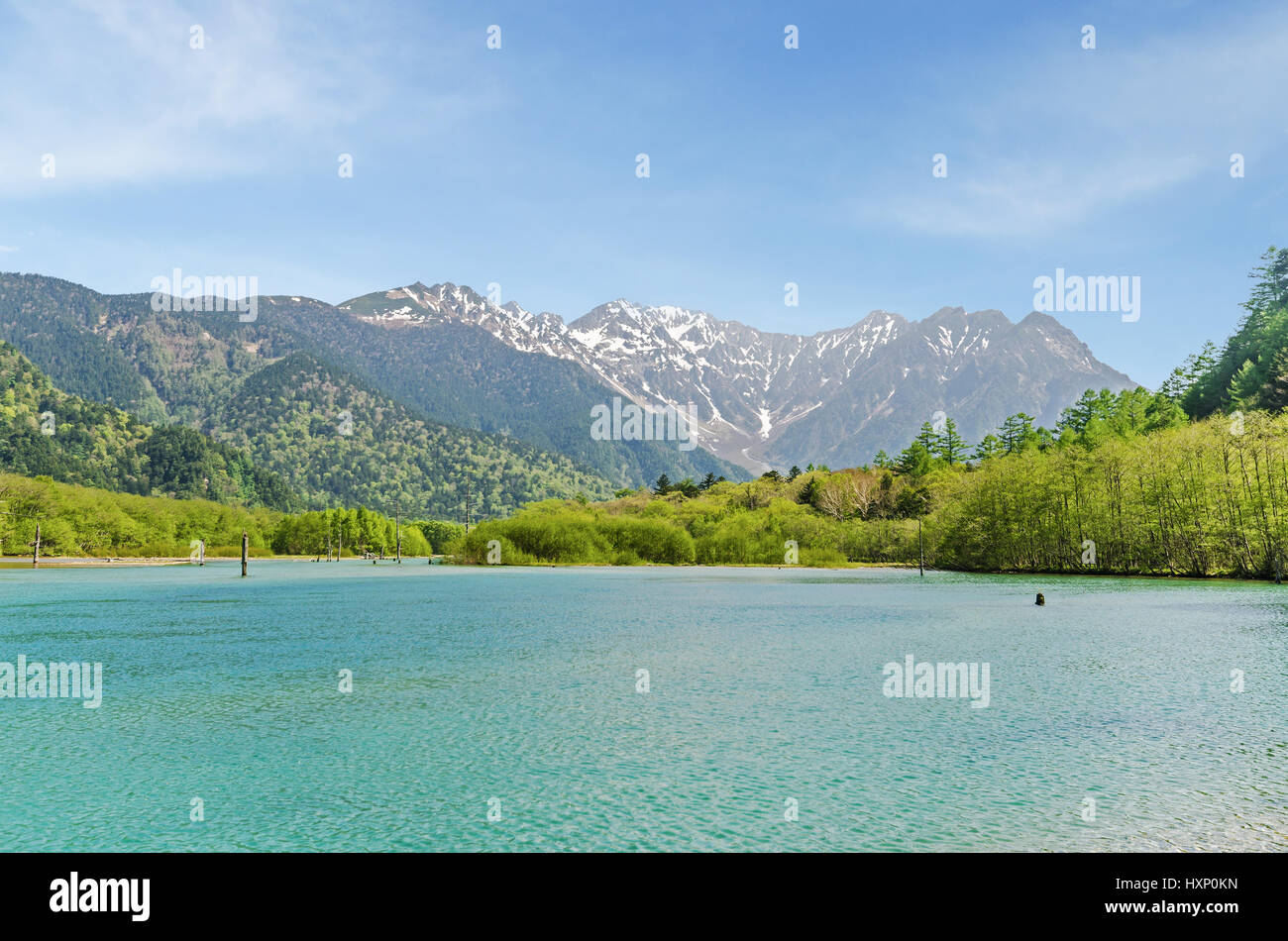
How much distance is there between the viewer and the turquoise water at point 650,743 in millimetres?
8164

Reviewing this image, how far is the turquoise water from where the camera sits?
816 centimetres

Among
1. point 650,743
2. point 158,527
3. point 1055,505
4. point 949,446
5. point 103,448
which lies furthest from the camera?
point 103,448

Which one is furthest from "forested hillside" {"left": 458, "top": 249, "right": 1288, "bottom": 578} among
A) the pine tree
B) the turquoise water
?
the turquoise water

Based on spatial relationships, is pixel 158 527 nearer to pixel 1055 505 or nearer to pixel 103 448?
pixel 103 448

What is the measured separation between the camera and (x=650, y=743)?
11.6 metres

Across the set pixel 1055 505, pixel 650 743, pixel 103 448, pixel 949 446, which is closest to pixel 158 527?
pixel 103 448

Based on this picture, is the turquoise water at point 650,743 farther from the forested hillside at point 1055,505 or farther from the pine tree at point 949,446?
the pine tree at point 949,446

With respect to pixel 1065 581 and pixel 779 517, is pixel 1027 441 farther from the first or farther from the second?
pixel 1065 581

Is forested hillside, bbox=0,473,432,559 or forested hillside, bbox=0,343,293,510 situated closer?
forested hillside, bbox=0,473,432,559

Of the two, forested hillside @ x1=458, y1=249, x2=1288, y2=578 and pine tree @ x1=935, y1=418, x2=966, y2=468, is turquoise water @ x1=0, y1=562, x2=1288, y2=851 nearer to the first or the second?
forested hillside @ x1=458, y1=249, x2=1288, y2=578

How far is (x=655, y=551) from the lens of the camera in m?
96.3

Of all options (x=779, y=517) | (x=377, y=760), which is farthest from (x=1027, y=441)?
(x=377, y=760)
